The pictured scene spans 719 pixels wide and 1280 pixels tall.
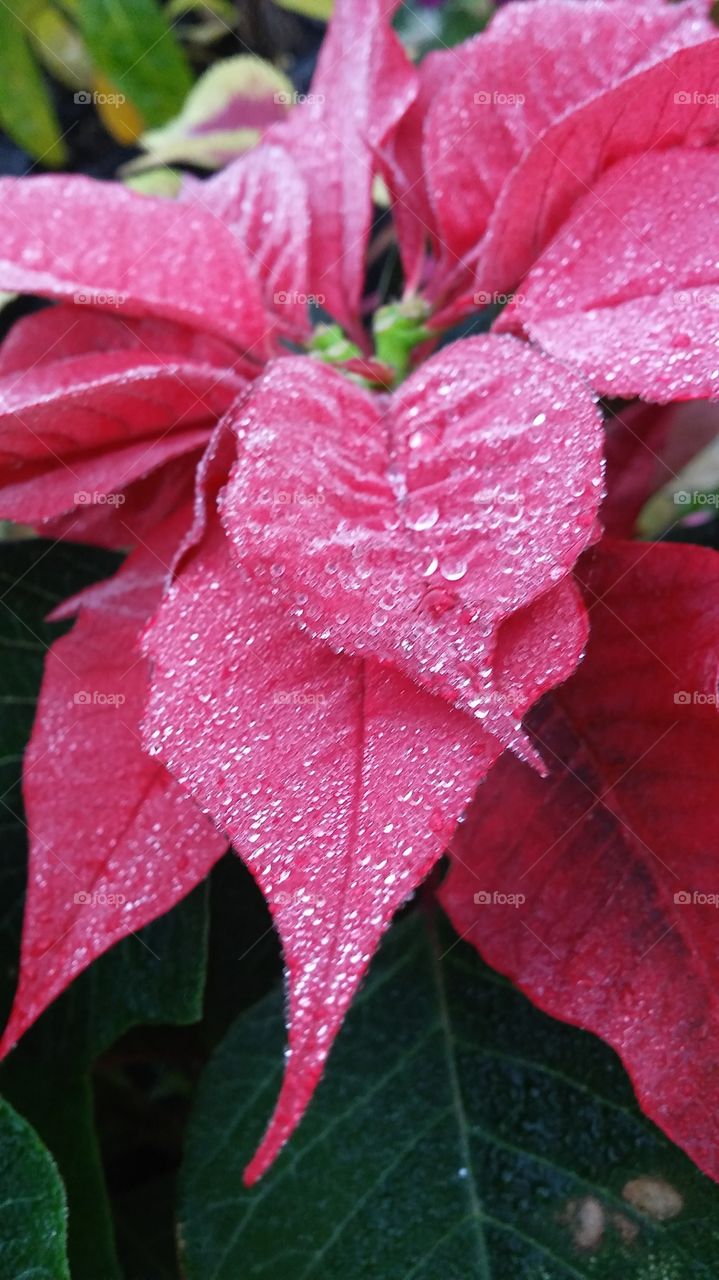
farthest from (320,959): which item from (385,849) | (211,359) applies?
(211,359)

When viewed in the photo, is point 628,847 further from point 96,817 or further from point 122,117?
point 122,117

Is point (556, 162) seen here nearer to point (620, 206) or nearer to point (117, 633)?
point (620, 206)

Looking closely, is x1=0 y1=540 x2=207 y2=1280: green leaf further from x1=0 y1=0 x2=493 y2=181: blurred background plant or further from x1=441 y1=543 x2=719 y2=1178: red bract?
x1=0 y1=0 x2=493 y2=181: blurred background plant

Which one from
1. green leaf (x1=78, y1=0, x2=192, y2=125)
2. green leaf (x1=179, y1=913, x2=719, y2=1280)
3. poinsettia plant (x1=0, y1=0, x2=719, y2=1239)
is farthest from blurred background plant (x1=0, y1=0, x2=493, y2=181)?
green leaf (x1=179, y1=913, x2=719, y2=1280)

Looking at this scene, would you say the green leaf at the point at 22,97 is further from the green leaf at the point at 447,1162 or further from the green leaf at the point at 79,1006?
the green leaf at the point at 447,1162

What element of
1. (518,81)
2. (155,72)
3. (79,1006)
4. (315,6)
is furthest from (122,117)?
(79,1006)
